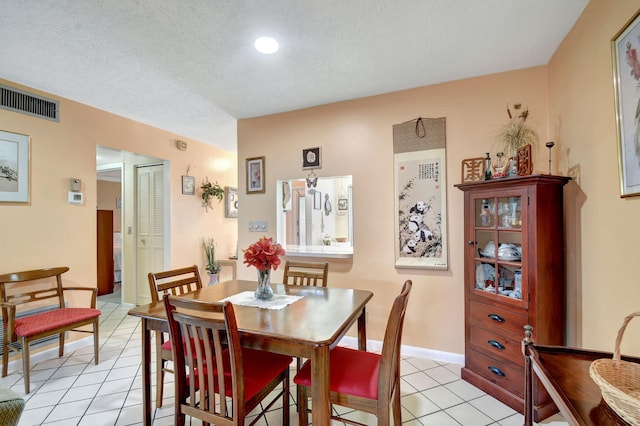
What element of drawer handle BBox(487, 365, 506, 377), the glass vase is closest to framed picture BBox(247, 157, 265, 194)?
the glass vase

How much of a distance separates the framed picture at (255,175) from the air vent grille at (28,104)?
1839mm

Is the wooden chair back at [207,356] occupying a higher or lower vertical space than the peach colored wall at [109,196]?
lower

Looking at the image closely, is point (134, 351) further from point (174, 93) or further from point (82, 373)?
point (174, 93)

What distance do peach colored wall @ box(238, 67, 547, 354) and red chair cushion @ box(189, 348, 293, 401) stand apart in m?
1.38

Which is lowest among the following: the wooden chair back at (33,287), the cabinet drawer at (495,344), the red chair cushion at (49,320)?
the cabinet drawer at (495,344)

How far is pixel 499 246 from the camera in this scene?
Result: 6.69ft

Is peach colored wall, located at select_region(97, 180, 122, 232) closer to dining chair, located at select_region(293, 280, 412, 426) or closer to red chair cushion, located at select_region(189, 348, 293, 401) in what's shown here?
red chair cushion, located at select_region(189, 348, 293, 401)

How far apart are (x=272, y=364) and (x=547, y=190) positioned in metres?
1.98

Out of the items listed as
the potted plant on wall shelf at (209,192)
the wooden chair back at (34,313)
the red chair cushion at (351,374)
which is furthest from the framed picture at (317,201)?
the wooden chair back at (34,313)

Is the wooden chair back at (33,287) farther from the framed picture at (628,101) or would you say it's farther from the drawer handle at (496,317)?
the framed picture at (628,101)

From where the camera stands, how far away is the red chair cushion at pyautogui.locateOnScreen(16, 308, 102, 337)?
2.17 meters

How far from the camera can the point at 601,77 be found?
1485mm

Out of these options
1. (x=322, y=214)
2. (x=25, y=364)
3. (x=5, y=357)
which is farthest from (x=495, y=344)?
(x=5, y=357)

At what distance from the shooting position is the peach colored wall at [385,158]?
7.93ft
